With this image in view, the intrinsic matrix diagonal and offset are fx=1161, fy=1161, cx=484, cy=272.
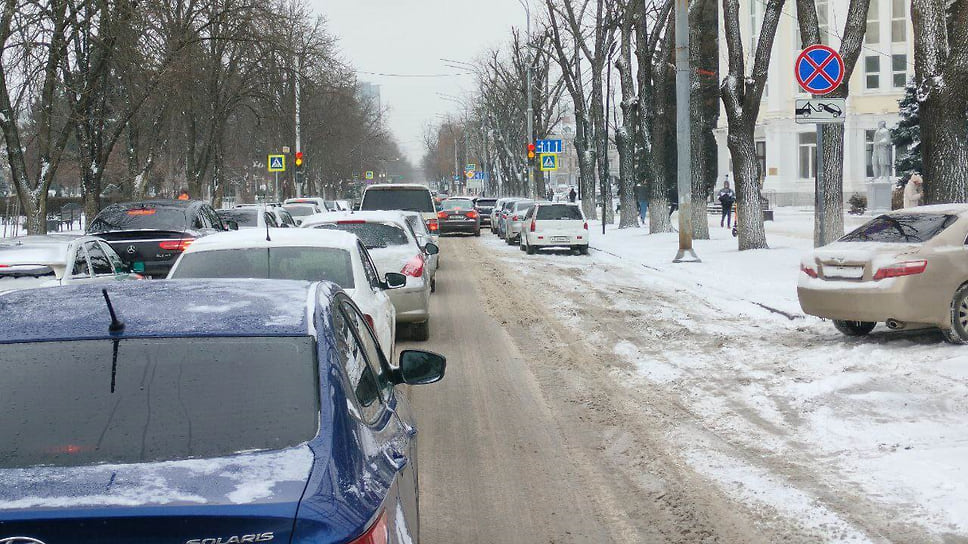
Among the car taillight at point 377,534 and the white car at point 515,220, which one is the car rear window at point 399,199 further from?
the car taillight at point 377,534

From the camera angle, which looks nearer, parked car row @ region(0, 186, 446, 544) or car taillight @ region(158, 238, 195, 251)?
parked car row @ region(0, 186, 446, 544)

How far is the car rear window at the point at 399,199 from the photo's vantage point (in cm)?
2677

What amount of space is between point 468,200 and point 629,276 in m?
24.6

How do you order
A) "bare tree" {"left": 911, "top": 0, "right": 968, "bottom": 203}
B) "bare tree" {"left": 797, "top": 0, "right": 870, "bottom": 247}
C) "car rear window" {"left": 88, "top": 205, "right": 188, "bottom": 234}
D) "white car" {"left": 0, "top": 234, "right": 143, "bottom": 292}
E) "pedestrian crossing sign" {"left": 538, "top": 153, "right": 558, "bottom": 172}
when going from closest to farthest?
"white car" {"left": 0, "top": 234, "right": 143, "bottom": 292} → "bare tree" {"left": 911, "top": 0, "right": 968, "bottom": 203} → "car rear window" {"left": 88, "top": 205, "right": 188, "bottom": 234} → "bare tree" {"left": 797, "top": 0, "right": 870, "bottom": 247} → "pedestrian crossing sign" {"left": 538, "top": 153, "right": 558, "bottom": 172}

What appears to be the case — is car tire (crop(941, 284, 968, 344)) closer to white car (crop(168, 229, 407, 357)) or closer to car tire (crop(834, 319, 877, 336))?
car tire (crop(834, 319, 877, 336))

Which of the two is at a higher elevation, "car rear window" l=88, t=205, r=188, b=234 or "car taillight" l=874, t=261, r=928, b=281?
"car rear window" l=88, t=205, r=188, b=234

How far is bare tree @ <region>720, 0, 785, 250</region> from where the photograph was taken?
2612cm

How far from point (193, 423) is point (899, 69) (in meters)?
67.0

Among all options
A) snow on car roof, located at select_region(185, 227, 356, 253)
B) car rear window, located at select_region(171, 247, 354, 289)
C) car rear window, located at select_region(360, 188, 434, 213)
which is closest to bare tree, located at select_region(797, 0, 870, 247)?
car rear window, located at select_region(360, 188, 434, 213)

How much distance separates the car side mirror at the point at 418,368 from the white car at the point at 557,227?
2676 centimetres

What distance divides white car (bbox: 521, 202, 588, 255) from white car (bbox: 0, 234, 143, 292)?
1912 centimetres

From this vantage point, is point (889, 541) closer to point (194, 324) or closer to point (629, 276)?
point (194, 324)

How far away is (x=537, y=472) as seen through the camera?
7285 millimetres

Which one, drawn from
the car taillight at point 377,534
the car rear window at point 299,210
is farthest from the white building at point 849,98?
the car taillight at point 377,534
